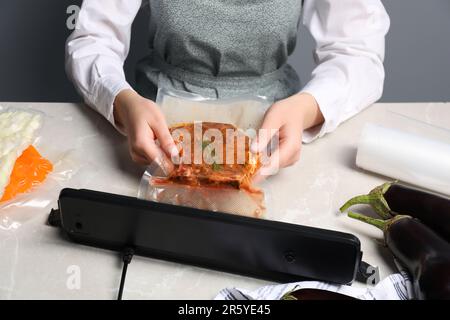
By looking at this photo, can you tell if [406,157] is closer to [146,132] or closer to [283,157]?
[283,157]

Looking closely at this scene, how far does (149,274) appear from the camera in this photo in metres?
0.66

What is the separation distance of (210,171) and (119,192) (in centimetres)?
14

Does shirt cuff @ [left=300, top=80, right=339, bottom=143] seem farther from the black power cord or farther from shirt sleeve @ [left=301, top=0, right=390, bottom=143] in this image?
the black power cord

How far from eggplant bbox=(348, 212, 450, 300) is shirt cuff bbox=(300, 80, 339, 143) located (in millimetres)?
194

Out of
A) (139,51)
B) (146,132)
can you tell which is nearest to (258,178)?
(146,132)

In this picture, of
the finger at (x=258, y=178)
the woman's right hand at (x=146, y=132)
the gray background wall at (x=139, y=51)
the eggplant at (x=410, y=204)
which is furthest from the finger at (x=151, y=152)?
the gray background wall at (x=139, y=51)

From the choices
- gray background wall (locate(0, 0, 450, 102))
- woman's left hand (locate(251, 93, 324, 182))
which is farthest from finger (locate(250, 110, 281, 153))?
gray background wall (locate(0, 0, 450, 102))

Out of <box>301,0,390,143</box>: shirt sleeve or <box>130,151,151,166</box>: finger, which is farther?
<box>301,0,390,143</box>: shirt sleeve

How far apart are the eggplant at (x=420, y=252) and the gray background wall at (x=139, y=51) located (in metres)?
0.91

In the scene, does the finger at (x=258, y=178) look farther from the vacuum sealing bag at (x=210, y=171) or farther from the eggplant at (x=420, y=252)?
the eggplant at (x=420, y=252)

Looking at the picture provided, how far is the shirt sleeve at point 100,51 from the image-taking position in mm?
892

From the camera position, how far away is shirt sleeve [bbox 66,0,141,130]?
2.93ft

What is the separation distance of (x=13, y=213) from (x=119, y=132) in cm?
21
